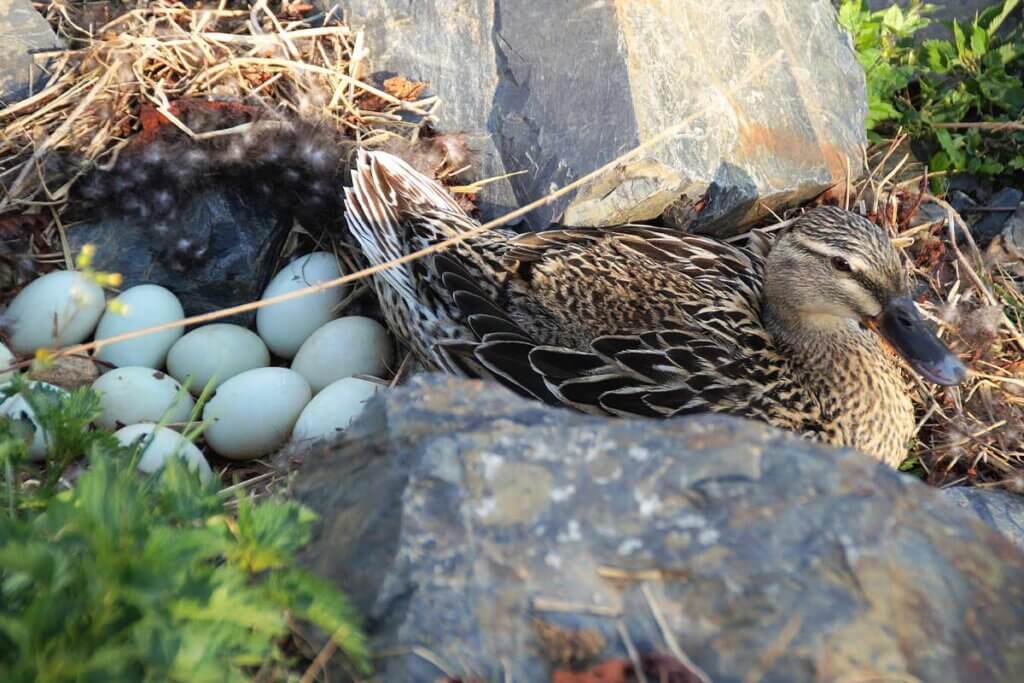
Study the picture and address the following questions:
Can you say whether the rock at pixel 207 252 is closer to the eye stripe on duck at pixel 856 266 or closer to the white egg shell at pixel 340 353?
the white egg shell at pixel 340 353

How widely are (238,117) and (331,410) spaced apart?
1237 mm

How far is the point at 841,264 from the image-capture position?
297cm

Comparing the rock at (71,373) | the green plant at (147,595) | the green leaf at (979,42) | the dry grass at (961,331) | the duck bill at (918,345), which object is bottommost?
the dry grass at (961,331)

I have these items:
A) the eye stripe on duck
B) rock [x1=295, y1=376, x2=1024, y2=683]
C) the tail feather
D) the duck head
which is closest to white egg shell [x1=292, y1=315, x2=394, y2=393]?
the tail feather

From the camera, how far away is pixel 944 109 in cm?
430

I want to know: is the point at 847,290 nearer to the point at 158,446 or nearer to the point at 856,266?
the point at 856,266

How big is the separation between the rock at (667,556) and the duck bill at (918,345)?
1.23 meters

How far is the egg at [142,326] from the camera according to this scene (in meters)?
3.37

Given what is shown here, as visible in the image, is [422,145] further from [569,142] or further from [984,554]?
[984,554]

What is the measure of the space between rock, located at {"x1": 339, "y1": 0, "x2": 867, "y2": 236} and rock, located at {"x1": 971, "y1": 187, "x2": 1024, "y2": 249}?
56 centimetres

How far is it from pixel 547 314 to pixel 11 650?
1.92m

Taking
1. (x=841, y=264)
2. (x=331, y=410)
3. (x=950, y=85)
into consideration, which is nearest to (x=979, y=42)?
(x=950, y=85)

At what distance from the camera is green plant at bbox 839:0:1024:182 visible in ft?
13.7

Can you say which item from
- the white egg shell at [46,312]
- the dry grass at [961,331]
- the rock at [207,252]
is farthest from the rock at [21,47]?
the dry grass at [961,331]
